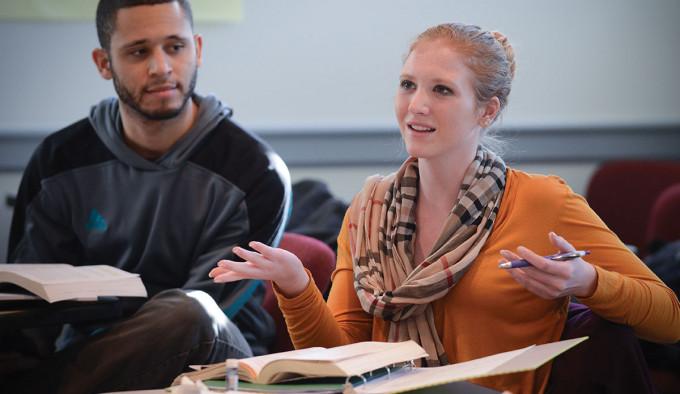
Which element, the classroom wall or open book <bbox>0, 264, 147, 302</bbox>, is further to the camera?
the classroom wall

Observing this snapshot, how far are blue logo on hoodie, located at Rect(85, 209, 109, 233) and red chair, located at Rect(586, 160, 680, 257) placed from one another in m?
1.86

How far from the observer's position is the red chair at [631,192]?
3537 mm

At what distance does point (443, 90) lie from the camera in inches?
73.2

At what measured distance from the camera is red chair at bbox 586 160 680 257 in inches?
139

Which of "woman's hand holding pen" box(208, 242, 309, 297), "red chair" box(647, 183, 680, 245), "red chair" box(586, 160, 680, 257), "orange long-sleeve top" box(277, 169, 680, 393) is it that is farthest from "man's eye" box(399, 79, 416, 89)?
"red chair" box(586, 160, 680, 257)

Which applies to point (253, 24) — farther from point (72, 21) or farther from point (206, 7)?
point (72, 21)

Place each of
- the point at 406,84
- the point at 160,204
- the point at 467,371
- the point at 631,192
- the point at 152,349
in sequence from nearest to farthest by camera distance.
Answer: the point at 467,371, the point at 406,84, the point at 152,349, the point at 160,204, the point at 631,192

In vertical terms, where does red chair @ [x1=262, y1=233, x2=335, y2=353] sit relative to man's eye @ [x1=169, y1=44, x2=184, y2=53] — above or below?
below

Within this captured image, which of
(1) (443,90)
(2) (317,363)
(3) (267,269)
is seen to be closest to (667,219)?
(1) (443,90)

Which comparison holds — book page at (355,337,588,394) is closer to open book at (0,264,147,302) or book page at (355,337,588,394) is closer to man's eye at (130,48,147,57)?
open book at (0,264,147,302)

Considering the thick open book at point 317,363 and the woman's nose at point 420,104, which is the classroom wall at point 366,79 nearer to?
the woman's nose at point 420,104

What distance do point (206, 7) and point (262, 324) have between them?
4.97 ft

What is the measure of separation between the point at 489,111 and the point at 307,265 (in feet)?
2.34

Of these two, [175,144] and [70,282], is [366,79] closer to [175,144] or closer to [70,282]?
[175,144]
